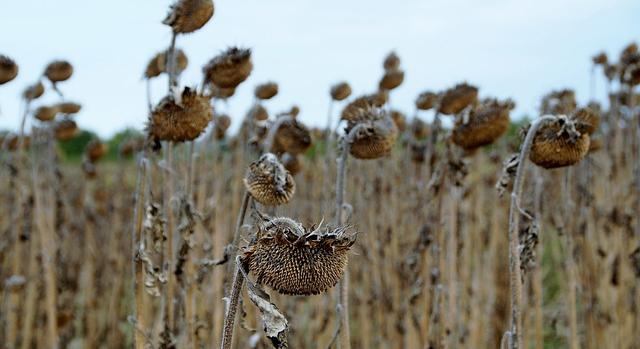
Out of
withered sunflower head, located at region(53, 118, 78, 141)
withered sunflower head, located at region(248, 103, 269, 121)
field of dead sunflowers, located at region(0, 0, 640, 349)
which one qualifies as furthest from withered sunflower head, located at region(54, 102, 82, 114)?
withered sunflower head, located at region(248, 103, 269, 121)

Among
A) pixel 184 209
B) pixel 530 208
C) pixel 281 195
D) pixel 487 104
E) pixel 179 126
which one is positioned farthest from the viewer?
pixel 530 208

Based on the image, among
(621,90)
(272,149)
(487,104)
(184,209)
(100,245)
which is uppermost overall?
(621,90)

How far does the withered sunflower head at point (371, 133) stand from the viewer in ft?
7.30

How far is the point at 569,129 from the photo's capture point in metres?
1.92

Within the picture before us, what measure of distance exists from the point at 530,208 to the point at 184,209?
147cm

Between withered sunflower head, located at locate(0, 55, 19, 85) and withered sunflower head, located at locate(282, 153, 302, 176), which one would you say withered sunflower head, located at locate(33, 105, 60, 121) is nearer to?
withered sunflower head, located at locate(0, 55, 19, 85)

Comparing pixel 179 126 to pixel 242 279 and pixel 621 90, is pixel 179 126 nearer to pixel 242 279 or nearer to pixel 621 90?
pixel 242 279

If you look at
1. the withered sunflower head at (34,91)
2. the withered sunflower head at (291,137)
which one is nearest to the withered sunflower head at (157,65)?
the withered sunflower head at (291,137)

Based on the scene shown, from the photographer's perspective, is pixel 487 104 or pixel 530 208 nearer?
pixel 487 104

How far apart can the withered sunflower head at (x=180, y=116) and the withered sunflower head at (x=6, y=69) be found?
0.79 metres

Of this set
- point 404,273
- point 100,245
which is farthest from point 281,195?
point 100,245

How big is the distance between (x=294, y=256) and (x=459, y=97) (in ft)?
5.11

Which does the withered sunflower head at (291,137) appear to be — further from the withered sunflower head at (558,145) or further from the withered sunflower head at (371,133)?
the withered sunflower head at (558,145)

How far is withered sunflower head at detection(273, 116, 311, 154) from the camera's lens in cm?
247
